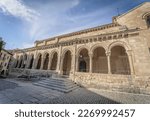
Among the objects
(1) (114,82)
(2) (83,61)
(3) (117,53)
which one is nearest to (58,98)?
(1) (114,82)

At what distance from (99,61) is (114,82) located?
5.84 m

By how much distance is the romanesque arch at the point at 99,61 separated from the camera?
1396 cm

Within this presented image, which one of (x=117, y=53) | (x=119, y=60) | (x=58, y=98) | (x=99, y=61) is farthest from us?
(x=99, y=61)

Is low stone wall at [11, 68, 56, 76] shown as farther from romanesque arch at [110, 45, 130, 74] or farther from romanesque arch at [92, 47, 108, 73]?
romanesque arch at [110, 45, 130, 74]

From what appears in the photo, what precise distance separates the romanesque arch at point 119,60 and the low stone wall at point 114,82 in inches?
159

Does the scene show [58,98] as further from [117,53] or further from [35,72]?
[35,72]

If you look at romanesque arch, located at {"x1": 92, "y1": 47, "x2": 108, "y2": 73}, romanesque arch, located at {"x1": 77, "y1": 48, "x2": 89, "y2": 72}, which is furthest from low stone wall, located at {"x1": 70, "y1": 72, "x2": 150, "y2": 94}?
romanesque arch, located at {"x1": 77, "y1": 48, "x2": 89, "y2": 72}

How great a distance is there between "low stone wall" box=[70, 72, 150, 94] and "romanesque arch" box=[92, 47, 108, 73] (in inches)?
179

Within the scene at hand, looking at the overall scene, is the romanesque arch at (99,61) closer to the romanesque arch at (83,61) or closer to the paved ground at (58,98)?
the romanesque arch at (83,61)

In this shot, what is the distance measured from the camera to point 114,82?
28.9 feet

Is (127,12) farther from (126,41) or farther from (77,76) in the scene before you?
(77,76)

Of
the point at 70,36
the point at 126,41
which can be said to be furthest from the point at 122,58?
the point at 70,36

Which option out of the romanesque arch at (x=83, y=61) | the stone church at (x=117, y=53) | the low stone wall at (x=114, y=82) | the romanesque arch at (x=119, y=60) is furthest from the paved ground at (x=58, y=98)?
the romanesque arch at (x=83, y=61)

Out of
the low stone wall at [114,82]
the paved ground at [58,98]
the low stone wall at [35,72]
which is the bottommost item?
the paved ground at [58,98]
